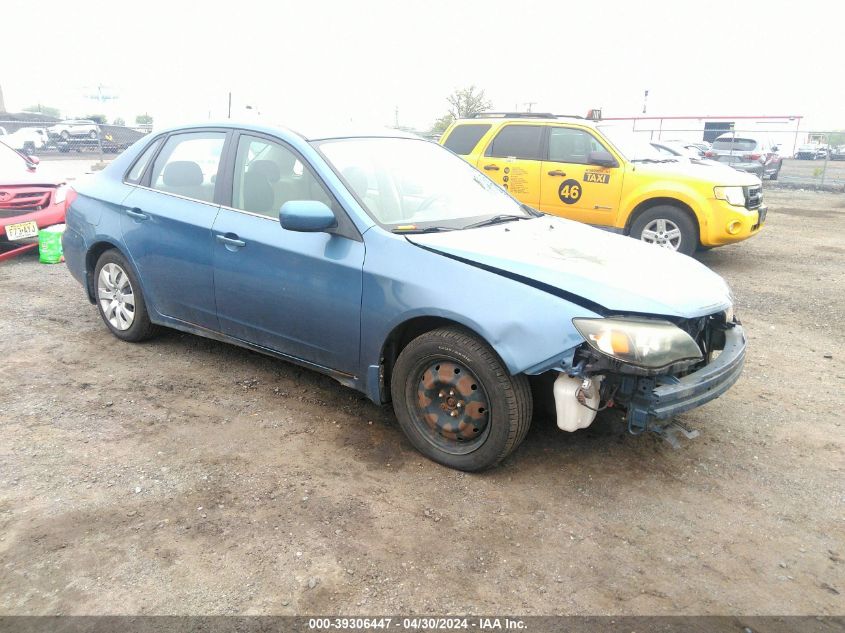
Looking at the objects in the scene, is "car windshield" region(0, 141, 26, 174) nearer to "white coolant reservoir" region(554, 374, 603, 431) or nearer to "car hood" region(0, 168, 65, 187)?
"car hood" region(0, 168, 65, 187)

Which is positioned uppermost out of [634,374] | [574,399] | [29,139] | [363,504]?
[29,139]

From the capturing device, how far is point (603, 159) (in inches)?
328

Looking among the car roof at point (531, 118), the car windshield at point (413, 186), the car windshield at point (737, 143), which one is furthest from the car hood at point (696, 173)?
the car windshield at point (737, 143)

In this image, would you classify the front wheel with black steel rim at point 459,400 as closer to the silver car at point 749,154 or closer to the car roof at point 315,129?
the car roof at point 315,129

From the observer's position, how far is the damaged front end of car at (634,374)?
2.91 meters

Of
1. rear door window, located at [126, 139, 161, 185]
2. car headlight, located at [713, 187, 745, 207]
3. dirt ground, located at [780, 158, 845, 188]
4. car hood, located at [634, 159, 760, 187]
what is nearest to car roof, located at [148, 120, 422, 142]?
rear door window, located at [126, 139, 161, 185]

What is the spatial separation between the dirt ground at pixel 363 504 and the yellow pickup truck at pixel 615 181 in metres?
3.67

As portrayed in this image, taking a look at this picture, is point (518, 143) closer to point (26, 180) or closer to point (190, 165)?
point (190, 165)

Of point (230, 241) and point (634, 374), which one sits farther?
point (230, 241)

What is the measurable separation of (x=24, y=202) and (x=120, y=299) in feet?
13.4

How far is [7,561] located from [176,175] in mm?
2688

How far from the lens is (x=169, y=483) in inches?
→ 127

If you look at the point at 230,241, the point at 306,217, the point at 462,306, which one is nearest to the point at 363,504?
the point at 462,306

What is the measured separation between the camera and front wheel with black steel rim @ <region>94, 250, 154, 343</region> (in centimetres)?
484
